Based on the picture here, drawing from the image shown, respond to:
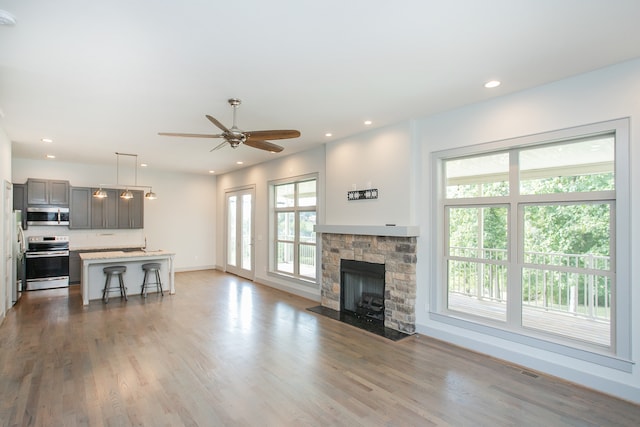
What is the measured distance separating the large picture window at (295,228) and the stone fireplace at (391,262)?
106 centimetres

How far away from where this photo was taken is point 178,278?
859 centimetres

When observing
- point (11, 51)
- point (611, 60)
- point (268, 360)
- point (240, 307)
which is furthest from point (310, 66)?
point (240, 307)

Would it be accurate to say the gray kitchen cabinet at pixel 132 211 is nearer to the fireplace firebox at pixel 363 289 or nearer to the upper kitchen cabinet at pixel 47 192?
the upper kitchen cabinet at pixel 47 192

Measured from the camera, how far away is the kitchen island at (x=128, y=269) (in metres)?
6.11

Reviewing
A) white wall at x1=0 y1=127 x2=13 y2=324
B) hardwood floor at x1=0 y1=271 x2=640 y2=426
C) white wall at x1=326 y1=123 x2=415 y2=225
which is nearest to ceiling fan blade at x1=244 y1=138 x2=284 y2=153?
white wall at x1=326 y1=123 x2=415 y2=225

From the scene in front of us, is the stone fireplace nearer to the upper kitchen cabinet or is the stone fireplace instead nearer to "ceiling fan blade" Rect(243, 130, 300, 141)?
"ceiling fan blade" Rect(243, 130, 300, 141)

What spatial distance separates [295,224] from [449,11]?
5318 mm

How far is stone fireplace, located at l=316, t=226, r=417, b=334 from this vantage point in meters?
4.55

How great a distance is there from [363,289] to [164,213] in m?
6.54

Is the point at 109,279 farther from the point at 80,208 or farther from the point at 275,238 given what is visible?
the point at 275,238

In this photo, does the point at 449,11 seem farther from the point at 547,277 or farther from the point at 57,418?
the point at 57,418

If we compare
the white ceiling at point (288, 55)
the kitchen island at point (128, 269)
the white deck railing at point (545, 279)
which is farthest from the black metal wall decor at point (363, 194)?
the kitchen island at point (128, 269)

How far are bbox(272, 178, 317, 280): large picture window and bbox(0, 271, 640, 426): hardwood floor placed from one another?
1874 mm

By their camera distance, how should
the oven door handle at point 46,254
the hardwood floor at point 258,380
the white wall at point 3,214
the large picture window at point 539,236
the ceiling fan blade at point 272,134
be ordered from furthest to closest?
the oven door handle at point 46,254, the white wall at point 3,214, the ceiling fan blade at point 272,134, the large picture window at point 539,236, the hardwood floor at point 258,380
